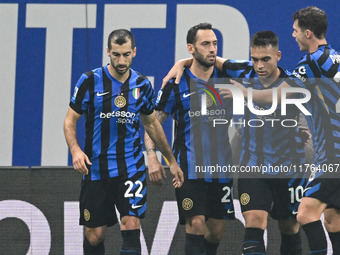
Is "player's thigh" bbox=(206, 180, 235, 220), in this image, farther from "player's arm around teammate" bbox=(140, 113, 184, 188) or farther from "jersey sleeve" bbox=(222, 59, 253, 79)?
"jersey sleeve" bbox=(222, 59, 253, 79)

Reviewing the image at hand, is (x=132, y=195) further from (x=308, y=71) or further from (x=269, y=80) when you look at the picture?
(x=308, y=71)

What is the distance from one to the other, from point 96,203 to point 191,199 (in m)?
0.83

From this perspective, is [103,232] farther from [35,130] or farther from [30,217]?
[35,130]

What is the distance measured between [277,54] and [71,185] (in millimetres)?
2674

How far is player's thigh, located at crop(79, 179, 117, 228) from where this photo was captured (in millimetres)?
7348

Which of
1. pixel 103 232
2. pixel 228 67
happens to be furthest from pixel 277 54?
pixel 103 232

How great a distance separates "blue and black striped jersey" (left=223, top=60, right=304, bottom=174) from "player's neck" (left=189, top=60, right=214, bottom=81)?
0.40m

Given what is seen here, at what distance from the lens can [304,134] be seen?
295 inches

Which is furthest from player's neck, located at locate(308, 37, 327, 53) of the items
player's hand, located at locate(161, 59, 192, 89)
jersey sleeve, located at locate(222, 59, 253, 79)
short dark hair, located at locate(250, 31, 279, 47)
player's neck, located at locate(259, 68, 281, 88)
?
player's hand, located at locate(161, 59, 192, 89)

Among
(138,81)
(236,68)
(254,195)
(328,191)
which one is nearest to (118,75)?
(138,81)

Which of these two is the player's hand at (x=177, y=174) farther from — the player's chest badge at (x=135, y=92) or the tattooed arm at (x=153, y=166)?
the player's chest badge at (x=135, y=92)

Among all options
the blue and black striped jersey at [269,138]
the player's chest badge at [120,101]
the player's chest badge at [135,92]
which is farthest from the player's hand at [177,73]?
the blue and black striped jersey at [269,138]

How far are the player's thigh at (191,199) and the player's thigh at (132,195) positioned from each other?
0.35 m

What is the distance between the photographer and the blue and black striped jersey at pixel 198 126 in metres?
7.54
